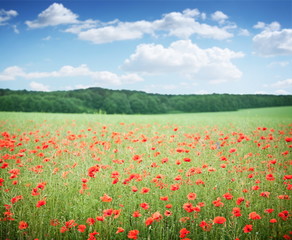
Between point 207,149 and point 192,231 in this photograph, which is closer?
point 192,231

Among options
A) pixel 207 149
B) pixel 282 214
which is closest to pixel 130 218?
pixel 282 214

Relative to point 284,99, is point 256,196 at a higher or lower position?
lower

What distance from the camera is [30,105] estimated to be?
5512cm

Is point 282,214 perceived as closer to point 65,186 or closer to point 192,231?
point 192,231

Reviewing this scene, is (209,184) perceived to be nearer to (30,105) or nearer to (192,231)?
(192,231)

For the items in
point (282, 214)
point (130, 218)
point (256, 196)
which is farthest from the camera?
point (256, 196)

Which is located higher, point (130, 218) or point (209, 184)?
point (209, 184)

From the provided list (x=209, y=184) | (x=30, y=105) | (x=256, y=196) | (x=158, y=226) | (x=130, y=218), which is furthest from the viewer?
(x=30, y=105)


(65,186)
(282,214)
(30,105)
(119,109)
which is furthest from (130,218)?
(119,109)

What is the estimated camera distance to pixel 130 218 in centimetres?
325

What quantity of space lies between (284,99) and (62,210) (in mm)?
78342

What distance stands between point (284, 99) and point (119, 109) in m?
47.8

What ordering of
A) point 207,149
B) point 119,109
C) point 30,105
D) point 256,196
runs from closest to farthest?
point 256,196 < point 207,149 < point 30,105 < point 119,109

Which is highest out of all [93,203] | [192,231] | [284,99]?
[284,99]
